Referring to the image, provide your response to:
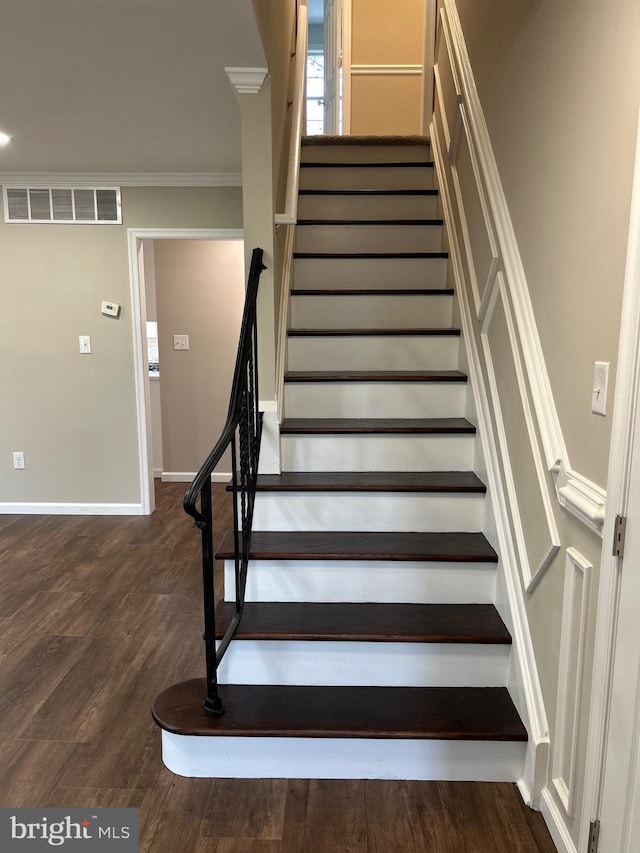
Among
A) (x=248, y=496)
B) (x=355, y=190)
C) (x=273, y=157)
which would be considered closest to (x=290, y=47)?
(x=355, y=190)

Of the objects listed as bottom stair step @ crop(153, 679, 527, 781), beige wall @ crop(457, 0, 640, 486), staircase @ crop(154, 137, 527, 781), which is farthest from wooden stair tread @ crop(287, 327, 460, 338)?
bottom stair step @ crop(153, 679, 527, 781)

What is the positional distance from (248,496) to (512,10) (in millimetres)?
1919

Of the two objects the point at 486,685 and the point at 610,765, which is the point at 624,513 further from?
the point at 486,685

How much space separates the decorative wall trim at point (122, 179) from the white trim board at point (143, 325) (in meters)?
0.29

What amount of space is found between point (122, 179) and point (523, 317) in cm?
308

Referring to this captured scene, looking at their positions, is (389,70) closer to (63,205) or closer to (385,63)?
(385,63)

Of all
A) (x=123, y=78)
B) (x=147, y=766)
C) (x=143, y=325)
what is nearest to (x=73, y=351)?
(x=143, y=325)

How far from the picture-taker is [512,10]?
2023mm

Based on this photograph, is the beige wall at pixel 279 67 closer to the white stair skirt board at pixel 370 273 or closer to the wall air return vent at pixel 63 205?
the white stair skirt board at pixel 370 273

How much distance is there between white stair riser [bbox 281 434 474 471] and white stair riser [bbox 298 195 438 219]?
61.8 inches

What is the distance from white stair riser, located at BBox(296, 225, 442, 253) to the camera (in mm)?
3275

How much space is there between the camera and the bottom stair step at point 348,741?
5.64ft

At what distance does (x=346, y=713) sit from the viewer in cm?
179

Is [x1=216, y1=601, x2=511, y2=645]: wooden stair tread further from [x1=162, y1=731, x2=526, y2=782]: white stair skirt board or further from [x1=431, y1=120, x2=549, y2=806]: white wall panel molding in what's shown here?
[x1=162, y1=731, x2=526, y2=782]: white stair skirt board
